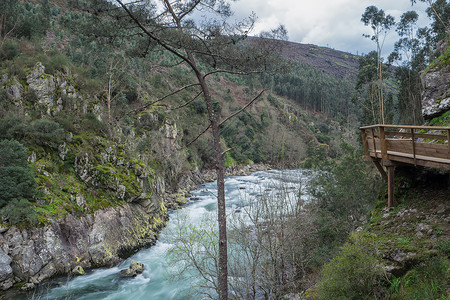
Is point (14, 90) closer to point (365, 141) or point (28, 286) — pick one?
point (28, 286)

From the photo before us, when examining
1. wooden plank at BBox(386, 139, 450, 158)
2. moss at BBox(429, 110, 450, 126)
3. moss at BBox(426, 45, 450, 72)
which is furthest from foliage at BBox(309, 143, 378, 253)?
moss at BBox(426, 45, 450, 72)

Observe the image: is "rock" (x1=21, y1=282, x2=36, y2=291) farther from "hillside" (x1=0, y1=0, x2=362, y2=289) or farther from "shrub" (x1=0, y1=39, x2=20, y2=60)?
"shrub" (x1=0, y1=39, x2=20, y2=60)

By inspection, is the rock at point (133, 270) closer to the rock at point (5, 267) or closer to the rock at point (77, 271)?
the rock at point (77, 271)

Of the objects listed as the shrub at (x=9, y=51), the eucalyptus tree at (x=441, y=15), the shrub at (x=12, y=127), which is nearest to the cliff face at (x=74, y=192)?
the shrub at (x=12, y=127)

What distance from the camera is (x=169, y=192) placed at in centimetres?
2495

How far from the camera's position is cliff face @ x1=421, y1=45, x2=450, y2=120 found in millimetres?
7527

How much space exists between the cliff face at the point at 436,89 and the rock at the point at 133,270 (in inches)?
525

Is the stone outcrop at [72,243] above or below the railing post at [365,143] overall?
below

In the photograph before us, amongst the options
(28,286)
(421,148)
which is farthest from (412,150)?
(28,286)

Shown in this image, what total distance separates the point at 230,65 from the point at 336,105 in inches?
3299

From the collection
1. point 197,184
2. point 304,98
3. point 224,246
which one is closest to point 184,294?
point 224,246

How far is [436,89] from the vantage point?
7828mm

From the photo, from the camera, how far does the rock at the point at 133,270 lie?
39.0ft

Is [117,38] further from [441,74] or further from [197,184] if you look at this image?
[197,184]
